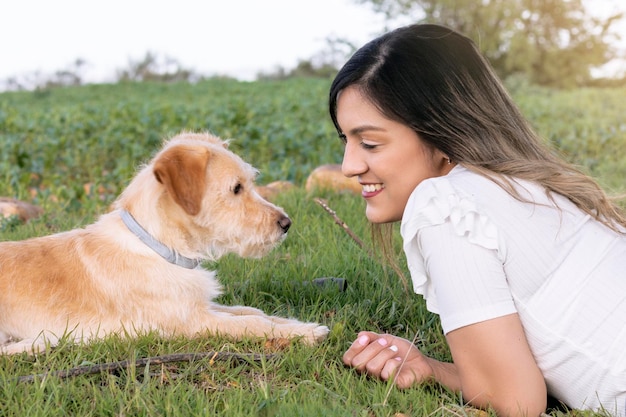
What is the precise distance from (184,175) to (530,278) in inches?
70.4

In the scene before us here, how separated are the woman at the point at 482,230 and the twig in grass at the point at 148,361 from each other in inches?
20.2

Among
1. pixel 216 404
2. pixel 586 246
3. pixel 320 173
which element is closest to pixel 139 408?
pixel 216 404

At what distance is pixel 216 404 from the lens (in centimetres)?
290

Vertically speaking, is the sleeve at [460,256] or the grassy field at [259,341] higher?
the sleeve at [460,256]

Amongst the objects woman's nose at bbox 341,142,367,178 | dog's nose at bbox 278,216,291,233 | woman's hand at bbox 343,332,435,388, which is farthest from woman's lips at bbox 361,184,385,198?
dog's nose at bbox 278,216,291,233

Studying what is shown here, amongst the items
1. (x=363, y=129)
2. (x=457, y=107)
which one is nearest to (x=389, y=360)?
(x=363, y=129)

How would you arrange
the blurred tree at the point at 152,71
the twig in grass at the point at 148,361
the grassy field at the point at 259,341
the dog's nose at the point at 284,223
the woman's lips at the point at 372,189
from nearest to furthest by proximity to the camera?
1. the grassy field at the point at 259,341
2. the twig in grass at the point at 148,361
3. the woman's lips at the point at 372,189
4. the dog's nose at the point at 284,223
5. the blurred tree at the point at 152,71

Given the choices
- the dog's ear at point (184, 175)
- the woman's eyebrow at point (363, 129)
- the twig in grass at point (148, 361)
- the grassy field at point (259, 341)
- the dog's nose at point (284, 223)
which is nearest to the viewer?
the grassy field at point (259, 341)

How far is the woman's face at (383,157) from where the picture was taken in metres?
3.19

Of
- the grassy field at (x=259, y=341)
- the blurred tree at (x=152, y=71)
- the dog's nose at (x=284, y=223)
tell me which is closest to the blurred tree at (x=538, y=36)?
the blurred tree at (x=152, y=71)

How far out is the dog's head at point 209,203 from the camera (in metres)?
3.61

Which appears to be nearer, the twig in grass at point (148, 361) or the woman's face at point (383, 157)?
the twig in grass at point (148, 361)

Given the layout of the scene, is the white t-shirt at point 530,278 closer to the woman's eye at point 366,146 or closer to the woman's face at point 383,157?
the woman's face at point 383,157

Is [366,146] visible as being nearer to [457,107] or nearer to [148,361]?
[457,107]
